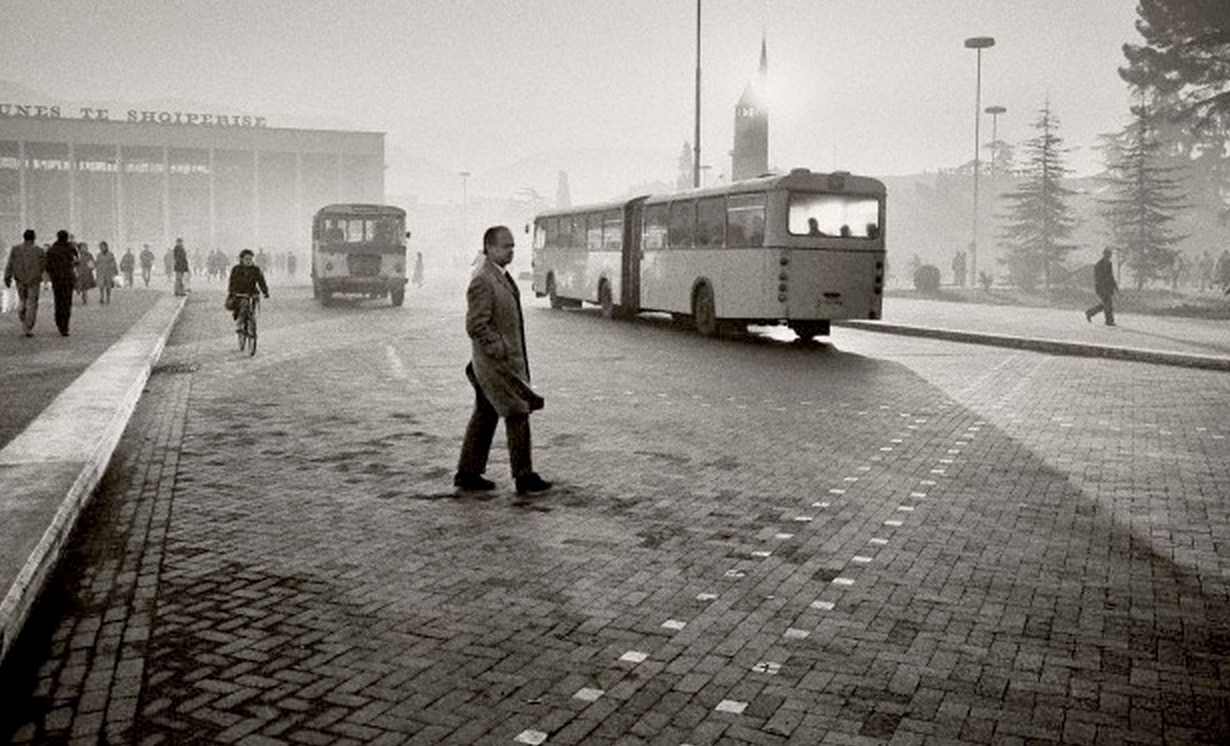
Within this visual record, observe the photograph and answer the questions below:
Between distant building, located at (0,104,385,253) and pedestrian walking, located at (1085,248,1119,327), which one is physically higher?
distant building, located at (0,104,385,253)

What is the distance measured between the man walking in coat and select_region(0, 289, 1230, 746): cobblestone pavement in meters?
0.28

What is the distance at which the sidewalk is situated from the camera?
1781 cm

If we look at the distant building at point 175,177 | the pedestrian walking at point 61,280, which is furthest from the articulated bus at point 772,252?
the distant building at point 175,177

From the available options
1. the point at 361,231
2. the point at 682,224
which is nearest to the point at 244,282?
the point at 682,224

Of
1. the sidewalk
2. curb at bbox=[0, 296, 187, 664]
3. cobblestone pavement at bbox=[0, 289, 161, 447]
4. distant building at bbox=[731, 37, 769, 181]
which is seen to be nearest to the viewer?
curb at bbox=[0, 296, 187, 664]

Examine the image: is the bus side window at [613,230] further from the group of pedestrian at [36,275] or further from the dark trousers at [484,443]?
the dark trousers at [484,443]

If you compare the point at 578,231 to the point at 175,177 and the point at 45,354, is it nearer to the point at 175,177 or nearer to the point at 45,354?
the point at 45,354

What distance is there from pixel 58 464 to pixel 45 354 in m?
8.85

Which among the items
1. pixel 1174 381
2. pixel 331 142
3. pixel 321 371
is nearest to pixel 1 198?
pixel 331 142

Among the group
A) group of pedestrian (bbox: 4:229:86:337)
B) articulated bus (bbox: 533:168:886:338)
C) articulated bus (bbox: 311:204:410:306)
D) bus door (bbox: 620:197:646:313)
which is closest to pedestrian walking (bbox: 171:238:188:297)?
articulated bus (bbox: 311:204:410:306)

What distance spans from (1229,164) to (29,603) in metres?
103

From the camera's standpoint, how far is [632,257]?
26062mm

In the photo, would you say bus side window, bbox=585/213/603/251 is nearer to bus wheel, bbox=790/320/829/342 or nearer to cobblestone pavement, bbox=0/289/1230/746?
bus wheel, bbox=790/320/829/342

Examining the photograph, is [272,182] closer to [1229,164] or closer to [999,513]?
[1229,164]
